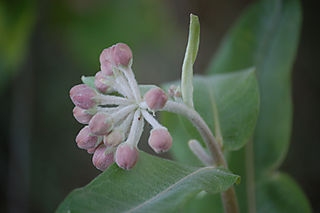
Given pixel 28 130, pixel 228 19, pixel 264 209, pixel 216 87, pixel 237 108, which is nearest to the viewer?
pixel 237 108

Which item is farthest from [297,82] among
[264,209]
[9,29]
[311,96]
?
[9,29]

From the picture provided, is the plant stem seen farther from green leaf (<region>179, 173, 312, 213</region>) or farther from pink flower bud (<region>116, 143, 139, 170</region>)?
green leaf (<region>179, 173, 312, 213</region>)

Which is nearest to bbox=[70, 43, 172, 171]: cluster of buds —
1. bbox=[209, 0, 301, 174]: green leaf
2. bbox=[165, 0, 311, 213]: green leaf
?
bbox=[165, 0, 311, 213]: green leaf

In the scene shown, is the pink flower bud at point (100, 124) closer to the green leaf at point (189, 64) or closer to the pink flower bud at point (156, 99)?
the pink flower bud at point (156, 99)

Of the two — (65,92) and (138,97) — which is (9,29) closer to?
(65,92)

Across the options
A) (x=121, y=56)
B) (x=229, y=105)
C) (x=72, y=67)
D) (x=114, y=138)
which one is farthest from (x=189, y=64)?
(x=72, y=67)
